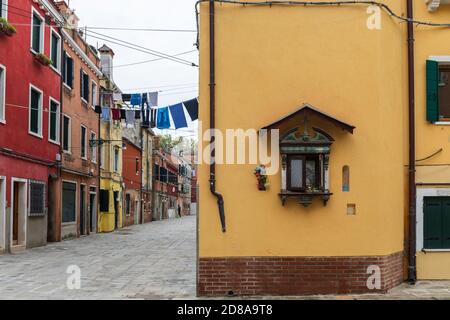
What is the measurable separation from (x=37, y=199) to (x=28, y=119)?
9.42ft

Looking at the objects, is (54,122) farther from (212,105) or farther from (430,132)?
(430,132)

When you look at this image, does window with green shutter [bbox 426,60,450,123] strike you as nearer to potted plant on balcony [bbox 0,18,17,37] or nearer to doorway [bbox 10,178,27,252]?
potted plant on balcony [bbox 0,18,17,37]

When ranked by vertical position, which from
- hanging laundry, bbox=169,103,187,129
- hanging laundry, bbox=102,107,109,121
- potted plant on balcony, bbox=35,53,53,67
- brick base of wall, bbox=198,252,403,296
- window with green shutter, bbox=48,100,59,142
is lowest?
brick base of wall, bbox=198,252,403,296

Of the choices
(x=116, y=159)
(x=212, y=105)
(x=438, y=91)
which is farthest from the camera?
(x=116, y=159)

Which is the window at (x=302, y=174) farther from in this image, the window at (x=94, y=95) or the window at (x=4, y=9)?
the window at (x=94, y=95)

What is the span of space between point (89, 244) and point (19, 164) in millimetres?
4752

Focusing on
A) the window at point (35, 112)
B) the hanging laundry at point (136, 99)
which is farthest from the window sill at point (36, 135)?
the hanging laundry at point (136, 99)

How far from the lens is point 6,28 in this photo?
55.1 feet

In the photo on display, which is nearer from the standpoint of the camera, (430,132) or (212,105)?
(212,105)

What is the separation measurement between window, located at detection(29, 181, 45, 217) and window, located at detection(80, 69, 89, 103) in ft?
24.2

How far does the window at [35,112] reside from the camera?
63.6 ft

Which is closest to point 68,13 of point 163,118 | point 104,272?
point 163,118

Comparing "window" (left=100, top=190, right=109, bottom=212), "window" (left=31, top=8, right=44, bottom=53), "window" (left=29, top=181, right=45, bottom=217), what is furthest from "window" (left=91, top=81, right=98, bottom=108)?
"window" (left=29, top=181, right=45, bottom=217)

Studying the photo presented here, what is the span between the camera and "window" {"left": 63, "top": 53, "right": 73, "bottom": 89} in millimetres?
23500
